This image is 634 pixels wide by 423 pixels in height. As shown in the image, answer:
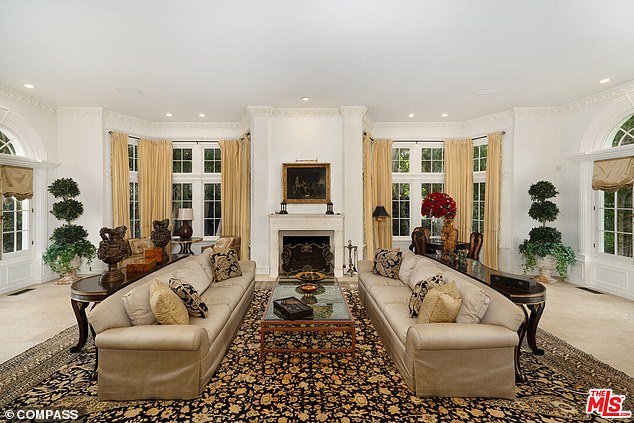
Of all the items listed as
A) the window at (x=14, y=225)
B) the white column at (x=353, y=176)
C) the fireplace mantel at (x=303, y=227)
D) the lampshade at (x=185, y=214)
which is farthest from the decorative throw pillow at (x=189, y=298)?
the window at (x=14, y=225)

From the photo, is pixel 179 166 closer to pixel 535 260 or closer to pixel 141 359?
pixel 141 359

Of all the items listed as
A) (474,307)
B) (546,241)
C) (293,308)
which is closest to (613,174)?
(546,241)

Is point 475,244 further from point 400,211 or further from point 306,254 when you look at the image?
point 306,254

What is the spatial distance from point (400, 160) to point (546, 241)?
10.9 feet

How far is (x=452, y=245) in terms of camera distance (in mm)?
4023

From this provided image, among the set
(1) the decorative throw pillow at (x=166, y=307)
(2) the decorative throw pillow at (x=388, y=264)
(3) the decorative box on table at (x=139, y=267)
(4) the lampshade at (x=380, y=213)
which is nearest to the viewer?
(1) the decorative throw pillow at (x=166, y=307)

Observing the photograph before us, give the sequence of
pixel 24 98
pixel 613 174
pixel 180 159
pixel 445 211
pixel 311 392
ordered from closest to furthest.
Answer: pixel 311 392, pixel 445 211, pixel 613 174, pixel 24 98, pixel 180 159

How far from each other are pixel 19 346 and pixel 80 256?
289 cm

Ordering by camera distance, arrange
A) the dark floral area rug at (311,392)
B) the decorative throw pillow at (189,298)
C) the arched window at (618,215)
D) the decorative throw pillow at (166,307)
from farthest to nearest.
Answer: the arched window at (618,215) < the decorative throw pillow at (189,298) < the decorative throw pillow at (166,307) < the dark floral area rug at (311,392)

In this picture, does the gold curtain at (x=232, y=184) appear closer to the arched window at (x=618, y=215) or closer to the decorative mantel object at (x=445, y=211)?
the decorative mantel object at (x=445, y=211)

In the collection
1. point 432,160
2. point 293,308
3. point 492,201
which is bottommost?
point 293,308

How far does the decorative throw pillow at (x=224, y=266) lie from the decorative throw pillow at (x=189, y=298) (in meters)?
1.27

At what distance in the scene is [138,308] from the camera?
240 cm

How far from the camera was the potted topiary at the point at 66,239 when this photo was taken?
5.46 meters
